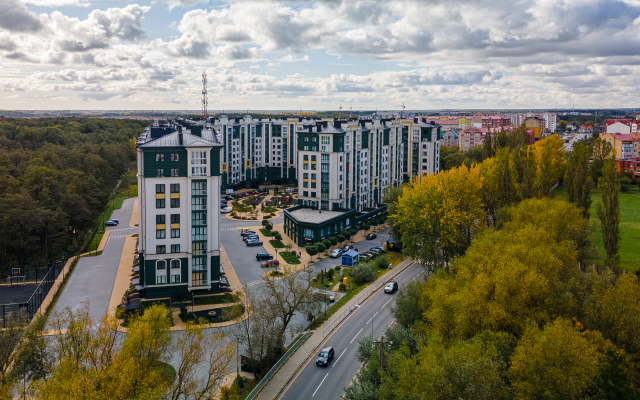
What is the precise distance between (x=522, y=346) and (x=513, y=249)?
33.2ft

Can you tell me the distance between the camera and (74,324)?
25.4 metres

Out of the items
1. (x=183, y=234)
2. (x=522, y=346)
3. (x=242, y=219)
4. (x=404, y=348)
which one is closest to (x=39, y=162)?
(x=242, y=219)

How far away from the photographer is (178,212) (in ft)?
147

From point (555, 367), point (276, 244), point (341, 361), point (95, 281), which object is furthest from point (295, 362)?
point (276, 244)

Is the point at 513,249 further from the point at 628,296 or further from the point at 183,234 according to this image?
the point at 183,234

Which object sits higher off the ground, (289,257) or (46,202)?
(46,202)

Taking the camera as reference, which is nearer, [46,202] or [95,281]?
[95,281]

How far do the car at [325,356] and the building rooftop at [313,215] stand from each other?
31696 mm

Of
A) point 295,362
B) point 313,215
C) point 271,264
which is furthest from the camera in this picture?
point 313,215

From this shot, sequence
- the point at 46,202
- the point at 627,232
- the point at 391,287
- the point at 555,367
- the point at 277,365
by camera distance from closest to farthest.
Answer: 1. the point at 555,367
2. the point at 277,365
3. the point at 391,287
4. the point at 627,232
5. the point at 46,202

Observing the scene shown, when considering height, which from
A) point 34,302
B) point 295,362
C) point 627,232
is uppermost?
point 627,232

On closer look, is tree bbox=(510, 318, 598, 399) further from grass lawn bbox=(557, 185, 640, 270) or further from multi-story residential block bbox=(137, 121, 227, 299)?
multi-story residential block bbox=(137, 121, 227, 299)

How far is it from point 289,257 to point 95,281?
74.5 ft

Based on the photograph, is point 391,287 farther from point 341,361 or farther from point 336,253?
point 341,361
